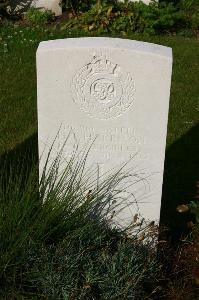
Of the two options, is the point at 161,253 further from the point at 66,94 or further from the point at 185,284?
the point at 66,94

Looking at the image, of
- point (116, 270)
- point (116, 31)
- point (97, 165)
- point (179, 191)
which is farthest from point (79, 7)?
point (116, 270)

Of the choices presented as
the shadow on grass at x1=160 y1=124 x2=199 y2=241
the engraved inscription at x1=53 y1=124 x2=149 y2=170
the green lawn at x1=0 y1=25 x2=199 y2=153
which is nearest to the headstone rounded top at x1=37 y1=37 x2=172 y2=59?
the engraved inscription at x1=53 y1=124 x2=149 y2=170

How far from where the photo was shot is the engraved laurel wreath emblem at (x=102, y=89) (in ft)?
11.4

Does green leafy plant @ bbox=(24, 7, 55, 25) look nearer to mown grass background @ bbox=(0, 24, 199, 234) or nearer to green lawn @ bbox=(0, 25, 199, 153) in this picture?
mown grass background @ bbox=(0, 24, 199, 234)

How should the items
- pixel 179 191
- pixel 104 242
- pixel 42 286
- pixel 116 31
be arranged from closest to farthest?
1. pixel 42 286
2. pixel 104 242
3. pixel 179 191
4. pixel 116 31

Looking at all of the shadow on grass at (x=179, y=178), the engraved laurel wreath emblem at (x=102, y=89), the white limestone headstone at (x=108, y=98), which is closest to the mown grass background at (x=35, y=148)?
the shadow on grass at (x=179, y=178)

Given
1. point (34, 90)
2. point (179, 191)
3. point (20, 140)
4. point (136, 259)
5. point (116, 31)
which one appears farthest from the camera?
point (116, 31)

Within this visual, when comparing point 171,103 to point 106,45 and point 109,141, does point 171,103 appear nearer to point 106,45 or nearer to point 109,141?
point 109,141

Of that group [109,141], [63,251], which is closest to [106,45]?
[109,141]

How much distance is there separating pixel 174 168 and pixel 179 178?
0.52 feet

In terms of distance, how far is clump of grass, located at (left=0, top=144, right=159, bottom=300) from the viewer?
10.6 feet

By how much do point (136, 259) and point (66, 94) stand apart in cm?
105

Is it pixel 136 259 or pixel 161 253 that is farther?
pixel 161 253

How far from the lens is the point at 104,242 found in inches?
146
